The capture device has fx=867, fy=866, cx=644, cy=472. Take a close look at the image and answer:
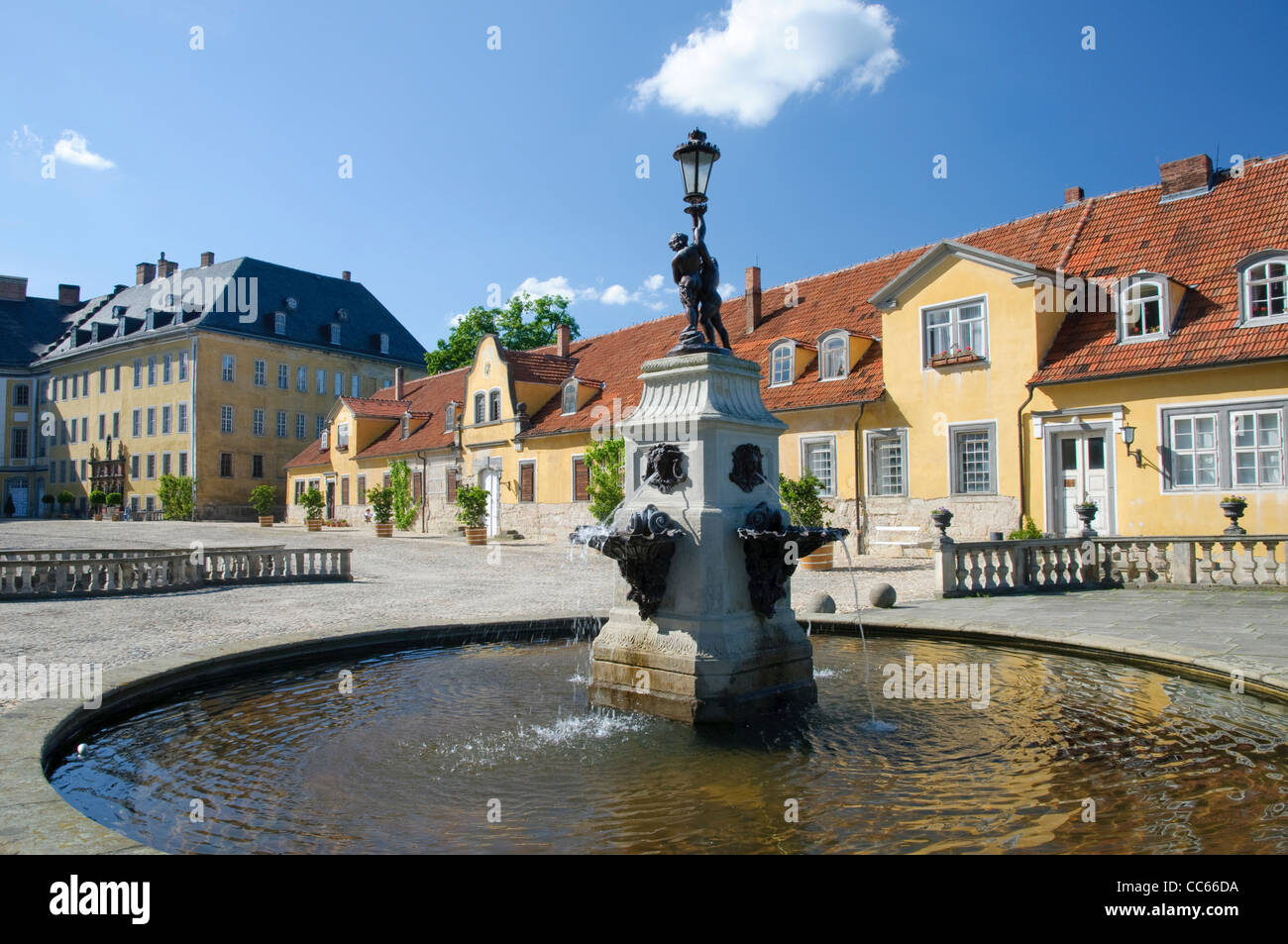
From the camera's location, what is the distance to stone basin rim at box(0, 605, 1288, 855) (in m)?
3.68

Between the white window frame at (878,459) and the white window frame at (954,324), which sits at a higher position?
the white window frame at (954,324)

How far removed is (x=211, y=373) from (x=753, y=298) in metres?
39.5

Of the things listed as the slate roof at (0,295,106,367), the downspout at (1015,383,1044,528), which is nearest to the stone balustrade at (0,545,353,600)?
the downspout at (1015,383,1044,528)

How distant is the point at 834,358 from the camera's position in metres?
24.8

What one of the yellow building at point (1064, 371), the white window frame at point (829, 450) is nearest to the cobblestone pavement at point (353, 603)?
the white window frame at point (829, 450)

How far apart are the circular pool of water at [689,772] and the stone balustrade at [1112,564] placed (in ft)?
20.3

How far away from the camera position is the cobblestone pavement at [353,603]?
996cm

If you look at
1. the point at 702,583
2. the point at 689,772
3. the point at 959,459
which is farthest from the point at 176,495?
the point at 689,772

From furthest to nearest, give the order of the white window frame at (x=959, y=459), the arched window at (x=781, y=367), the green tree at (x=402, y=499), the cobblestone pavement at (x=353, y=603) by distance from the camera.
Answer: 1. the green tree at (x=402, y=499)
2. the arched window at (x=781, y=367)
3. the white window frame at (x=959, y=459)
4. the cobblestone pavement at (x=353, y=603)

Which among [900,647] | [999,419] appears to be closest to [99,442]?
[999,419]

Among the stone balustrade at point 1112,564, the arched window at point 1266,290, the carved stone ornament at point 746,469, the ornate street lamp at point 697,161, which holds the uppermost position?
the arched window at point 1266,290

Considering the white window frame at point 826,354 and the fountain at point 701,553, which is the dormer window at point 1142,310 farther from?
the fountain at point 701,553

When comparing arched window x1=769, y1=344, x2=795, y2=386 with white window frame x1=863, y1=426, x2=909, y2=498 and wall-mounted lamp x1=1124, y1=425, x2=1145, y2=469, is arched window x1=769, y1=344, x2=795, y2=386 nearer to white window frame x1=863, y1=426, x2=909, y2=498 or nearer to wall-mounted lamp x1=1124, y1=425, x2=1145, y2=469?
white window frame x1=863, y1=426, x2=909, y2=498

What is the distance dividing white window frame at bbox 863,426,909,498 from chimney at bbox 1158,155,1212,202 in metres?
8.50
